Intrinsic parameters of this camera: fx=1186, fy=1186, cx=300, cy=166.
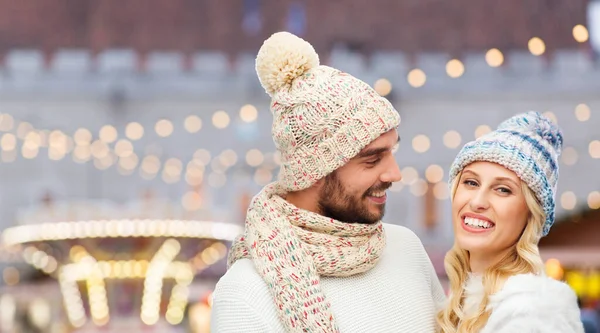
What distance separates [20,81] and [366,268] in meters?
18.7

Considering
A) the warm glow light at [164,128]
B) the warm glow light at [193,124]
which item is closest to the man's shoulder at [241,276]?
the warm glow light at [164,128]

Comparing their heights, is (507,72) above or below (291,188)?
below

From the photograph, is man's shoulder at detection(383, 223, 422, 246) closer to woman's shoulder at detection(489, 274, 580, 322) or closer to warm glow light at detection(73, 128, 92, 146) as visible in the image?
woman's shoulder at detection(489, 274, 580, 322)

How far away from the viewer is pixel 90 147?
1877 cm

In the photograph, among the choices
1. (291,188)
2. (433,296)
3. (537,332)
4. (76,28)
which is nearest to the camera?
(537,332)

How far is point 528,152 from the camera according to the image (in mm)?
2730

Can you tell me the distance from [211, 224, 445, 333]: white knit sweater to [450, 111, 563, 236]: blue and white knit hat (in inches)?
9.7

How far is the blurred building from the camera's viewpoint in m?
19.6

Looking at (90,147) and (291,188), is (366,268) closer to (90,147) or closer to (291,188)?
(291,188)

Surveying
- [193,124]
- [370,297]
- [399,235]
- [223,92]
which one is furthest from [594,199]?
[370,297]

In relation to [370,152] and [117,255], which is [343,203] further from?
[117,255]

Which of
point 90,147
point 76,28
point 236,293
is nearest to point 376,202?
point 236,293

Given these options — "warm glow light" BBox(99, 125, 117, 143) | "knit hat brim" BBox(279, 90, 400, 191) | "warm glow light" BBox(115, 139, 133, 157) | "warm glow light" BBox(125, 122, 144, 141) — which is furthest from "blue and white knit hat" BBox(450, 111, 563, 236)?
"warm glow light" BBox(125, 122, 144, 141)

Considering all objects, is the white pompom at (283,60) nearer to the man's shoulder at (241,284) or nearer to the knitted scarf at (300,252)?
the knitted scarf at (300,252)
